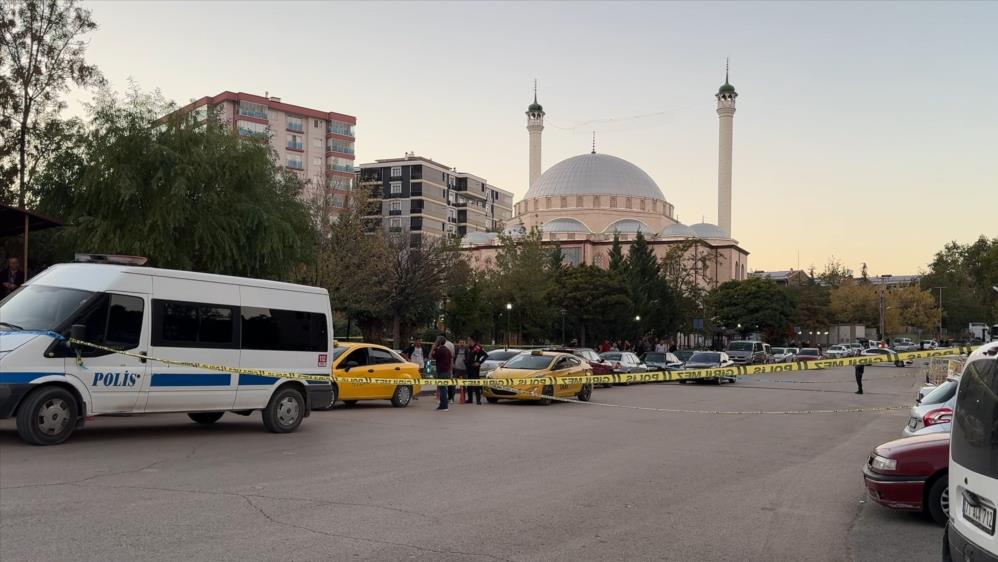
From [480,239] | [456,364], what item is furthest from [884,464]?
[480,239]

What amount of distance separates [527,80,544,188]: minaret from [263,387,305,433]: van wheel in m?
108

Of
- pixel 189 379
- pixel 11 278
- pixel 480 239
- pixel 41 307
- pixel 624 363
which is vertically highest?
pixel 480 239

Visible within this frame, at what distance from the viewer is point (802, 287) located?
9981 centimetres

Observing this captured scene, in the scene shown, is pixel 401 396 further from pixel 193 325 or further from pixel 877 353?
pixel 877 353

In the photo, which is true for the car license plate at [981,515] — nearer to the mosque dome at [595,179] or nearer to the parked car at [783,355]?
the parked car at [783,355]

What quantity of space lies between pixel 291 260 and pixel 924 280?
123 m

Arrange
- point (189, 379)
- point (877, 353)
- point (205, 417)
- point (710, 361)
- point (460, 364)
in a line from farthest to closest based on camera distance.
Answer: point (877, 353) < point (710, 361) < point (460, 364) < point (205, 417) < point (189, 379)

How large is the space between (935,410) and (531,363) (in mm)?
12543

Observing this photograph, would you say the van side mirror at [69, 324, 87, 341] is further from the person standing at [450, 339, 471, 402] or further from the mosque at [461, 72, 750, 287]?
the mosque at [461, 72, 750, 287]

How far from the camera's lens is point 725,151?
10988 cm

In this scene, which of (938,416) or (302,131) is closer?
(938,416)

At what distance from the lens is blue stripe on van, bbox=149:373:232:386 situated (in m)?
12.7

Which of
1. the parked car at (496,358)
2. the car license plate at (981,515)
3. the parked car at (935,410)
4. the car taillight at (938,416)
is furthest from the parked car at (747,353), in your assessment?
the car license plate at (981,515)

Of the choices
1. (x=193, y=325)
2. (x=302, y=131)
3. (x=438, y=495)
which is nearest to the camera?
(x=438, y=495)
